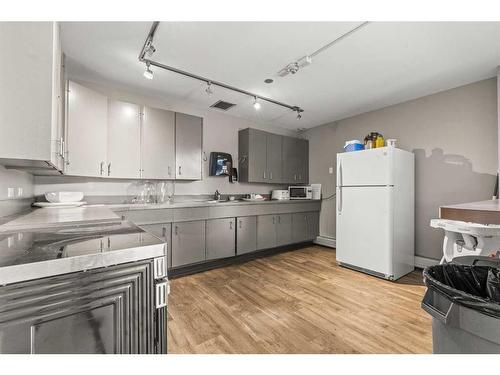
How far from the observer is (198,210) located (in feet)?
10.4

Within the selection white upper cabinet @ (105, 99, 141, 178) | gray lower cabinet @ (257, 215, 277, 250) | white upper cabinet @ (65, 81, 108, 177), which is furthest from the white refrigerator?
white upper cabinet @ (65, 81, 108, 177)

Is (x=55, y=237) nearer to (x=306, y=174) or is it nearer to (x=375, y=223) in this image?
(x=375, y=223)

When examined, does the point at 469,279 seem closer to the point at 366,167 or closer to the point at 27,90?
the point at 366,167

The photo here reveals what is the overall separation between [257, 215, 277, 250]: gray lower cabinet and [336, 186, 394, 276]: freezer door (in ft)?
3.46

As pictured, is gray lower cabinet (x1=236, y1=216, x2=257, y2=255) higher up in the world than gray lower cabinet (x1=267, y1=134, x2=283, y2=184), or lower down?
lower down

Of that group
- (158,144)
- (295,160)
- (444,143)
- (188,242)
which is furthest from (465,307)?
→ (295,160)

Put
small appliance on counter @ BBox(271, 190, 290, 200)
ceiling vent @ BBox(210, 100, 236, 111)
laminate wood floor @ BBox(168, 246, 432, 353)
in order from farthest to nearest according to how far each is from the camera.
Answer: small appliance on counter @ BBox(271, 190, 290, 200), ceiling vent @ BBox(210, 100, 236, 111), laminate wood floor @ BBox(168, 246, 432, 353)

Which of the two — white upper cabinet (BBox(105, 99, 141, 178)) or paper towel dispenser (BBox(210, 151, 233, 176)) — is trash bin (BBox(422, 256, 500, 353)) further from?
paper towel dispenser (BBox(210, 151, 233, 176))

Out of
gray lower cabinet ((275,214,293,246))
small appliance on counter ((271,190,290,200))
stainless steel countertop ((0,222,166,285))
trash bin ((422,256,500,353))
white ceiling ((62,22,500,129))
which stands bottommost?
gray lower cabinet ((275,214,293,246))

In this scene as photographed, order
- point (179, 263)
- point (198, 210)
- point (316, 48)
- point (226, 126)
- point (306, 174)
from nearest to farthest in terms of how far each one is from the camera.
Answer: point (316, 48)
point (179, 263)
point (198, 210)
point (226, 126)
point (306, 174)

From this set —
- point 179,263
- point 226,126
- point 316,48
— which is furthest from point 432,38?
point 179,263

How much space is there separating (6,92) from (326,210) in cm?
449

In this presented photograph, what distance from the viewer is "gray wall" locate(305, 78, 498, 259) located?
2760mm
